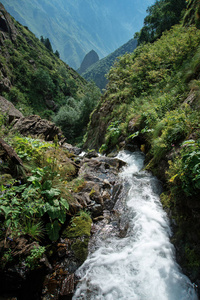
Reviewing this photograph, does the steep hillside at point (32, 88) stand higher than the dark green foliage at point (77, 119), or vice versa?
the steep hillside at point (32, 88)

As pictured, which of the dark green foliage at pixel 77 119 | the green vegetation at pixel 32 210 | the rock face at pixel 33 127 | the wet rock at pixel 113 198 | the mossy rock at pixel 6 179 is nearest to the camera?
the green vegetation at pixel 32 210

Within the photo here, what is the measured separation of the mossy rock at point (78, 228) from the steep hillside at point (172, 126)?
6.86ft

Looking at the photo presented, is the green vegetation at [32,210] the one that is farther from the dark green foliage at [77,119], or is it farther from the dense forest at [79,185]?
the dark green foliage at [77,119]

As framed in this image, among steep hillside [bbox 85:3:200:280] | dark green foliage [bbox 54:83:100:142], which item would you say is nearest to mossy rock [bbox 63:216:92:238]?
steep hillside [bbox 85:3:200:280]

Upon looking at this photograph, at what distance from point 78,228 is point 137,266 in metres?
1.55

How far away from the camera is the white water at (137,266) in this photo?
9.29 feet

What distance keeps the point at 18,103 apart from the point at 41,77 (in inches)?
631

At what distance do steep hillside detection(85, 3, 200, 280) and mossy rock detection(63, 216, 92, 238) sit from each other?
2090 mm

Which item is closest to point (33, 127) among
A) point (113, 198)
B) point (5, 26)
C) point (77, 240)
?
point (113, 198)

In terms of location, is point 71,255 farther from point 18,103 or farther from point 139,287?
point 18,103

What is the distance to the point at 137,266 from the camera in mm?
3232

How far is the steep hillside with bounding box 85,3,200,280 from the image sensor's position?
316 centimetres

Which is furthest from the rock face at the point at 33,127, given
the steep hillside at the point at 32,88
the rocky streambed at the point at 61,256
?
the steep hillside at the point at 32,88

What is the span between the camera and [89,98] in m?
35.8
